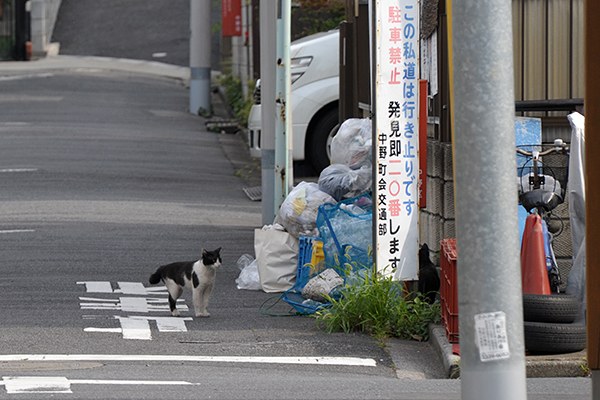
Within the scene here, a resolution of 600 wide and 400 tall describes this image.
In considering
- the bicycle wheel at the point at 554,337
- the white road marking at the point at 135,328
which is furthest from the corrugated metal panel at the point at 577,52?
the white road marking at the point at 135,328

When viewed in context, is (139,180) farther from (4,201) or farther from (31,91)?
(31,91)

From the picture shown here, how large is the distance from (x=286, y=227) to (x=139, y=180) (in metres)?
8.36

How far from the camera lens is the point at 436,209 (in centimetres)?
1137

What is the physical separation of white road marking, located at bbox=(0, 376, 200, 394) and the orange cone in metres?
2.43

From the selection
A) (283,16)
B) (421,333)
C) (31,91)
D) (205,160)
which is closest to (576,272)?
(421,333)

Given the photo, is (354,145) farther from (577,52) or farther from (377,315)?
(377,315)

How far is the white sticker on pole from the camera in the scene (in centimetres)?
568

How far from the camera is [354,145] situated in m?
12.8

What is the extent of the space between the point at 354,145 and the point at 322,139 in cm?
746

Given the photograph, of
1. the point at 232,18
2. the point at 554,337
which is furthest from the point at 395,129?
the point at 232,18

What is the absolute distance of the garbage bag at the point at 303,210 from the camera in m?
12.4

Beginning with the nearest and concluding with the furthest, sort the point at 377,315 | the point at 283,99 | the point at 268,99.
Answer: the point at 377,315, the point at 283,99, the point at 268,99

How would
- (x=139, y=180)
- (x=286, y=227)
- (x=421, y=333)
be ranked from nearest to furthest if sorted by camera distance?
1. (x=421, y=333)
2. (x=286, y=227)
3. (x=139, y=180)

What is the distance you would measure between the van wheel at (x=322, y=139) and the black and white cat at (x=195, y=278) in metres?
8.93
